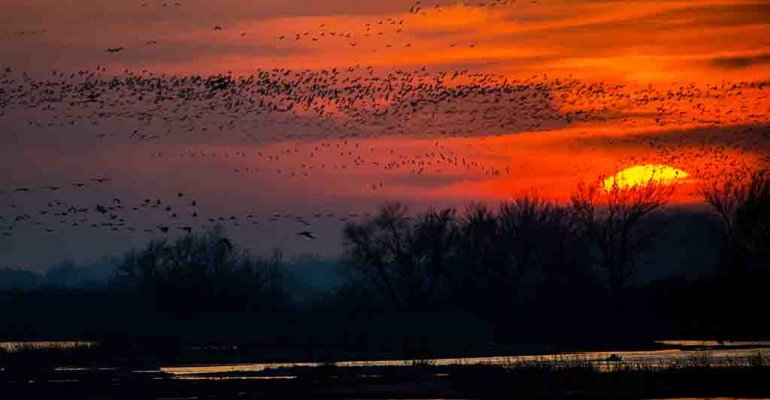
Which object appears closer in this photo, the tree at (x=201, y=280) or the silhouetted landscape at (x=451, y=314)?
the silhouetted landscape at (x=451, y=314)

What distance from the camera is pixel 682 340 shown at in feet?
254

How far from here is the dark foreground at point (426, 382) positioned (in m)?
50.8

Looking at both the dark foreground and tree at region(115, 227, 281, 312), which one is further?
tree at region(115, 227, 281, 312)

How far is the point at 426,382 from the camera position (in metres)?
55.8

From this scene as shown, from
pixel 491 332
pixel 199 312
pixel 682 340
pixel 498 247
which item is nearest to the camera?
pixel 682 340

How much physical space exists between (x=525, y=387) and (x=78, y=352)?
26740 mm

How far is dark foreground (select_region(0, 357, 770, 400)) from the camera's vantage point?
167ft

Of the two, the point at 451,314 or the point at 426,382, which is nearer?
the point at 426,382

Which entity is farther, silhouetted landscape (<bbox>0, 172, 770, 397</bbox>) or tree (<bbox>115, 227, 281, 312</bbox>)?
tree (<bbox>115, 227, 281, 312</bbox>)

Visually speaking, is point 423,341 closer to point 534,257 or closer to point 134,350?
point 134,350

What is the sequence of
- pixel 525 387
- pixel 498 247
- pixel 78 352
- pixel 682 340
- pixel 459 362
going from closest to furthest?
pixel 525 387
pixel 459 362
pixel 78 352
pixel 682 340
pixel 498 247

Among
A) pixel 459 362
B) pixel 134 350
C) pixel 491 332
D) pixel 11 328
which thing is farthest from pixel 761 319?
pixel 11 328

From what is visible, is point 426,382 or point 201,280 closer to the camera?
point 426,382

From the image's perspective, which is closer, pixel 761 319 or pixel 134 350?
pixel 134 350
